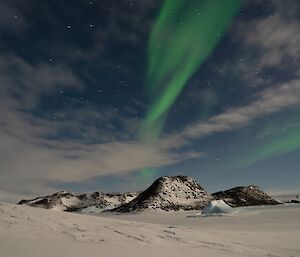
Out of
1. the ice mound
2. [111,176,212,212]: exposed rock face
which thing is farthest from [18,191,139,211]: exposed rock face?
the ice mound

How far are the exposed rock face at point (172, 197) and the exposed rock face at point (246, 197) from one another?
408cm

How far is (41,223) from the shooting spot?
8023 mm

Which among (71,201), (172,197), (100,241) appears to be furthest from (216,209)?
(71,201)

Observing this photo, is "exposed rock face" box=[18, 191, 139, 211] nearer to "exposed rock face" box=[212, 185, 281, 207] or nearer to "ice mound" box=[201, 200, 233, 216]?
"exposed rock face" box=[212, 185, 281, 207]

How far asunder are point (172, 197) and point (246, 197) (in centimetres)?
1828

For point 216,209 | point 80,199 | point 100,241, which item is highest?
point 80,199

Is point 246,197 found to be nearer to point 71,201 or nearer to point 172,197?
point 172,197

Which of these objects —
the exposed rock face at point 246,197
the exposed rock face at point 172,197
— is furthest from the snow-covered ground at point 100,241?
the exposed rock face at point 246,197

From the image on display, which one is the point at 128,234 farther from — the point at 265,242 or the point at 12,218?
the point at 265,242

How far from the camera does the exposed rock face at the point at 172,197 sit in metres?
60.6

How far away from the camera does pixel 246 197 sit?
247 ft

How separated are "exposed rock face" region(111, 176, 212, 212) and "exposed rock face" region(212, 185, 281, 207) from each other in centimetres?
408

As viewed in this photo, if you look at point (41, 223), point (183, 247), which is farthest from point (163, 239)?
point (41, 223)

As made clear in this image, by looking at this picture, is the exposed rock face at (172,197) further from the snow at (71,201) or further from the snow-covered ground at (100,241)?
the snow at (71,201)
